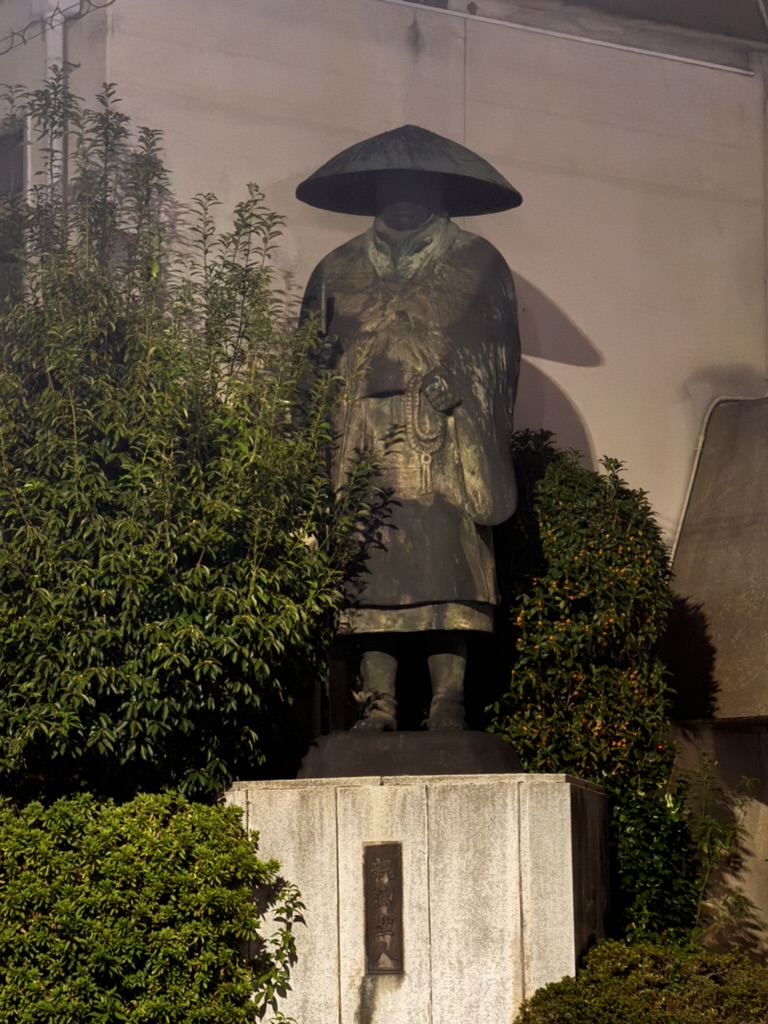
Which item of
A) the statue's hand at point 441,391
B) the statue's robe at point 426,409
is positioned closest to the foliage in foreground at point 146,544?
the statue's robe at point 426,409

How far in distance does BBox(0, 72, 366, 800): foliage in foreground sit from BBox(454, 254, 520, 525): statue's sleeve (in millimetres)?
590

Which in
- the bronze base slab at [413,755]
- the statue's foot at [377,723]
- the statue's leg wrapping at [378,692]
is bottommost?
the bronze base slab at [413,755]

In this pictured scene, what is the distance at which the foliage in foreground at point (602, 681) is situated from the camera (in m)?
8.01

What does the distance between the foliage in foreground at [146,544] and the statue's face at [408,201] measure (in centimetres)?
70

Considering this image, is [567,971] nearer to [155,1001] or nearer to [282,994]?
[282,994]

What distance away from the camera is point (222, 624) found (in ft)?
22.1

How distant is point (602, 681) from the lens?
8102 millimetres

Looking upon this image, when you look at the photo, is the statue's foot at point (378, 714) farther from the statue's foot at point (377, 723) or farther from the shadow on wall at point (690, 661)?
the shadow on wall at point (690, 661)

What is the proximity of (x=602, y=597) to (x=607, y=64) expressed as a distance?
4124 millimetres

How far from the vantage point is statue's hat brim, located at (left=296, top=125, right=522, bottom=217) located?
7441mm

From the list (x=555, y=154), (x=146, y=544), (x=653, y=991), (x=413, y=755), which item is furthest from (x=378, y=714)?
(x=555, y=154)

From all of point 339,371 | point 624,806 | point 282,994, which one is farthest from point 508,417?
point 282,994

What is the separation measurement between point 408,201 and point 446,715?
7.67 ft

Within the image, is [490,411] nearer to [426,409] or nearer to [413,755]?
[426,409]
